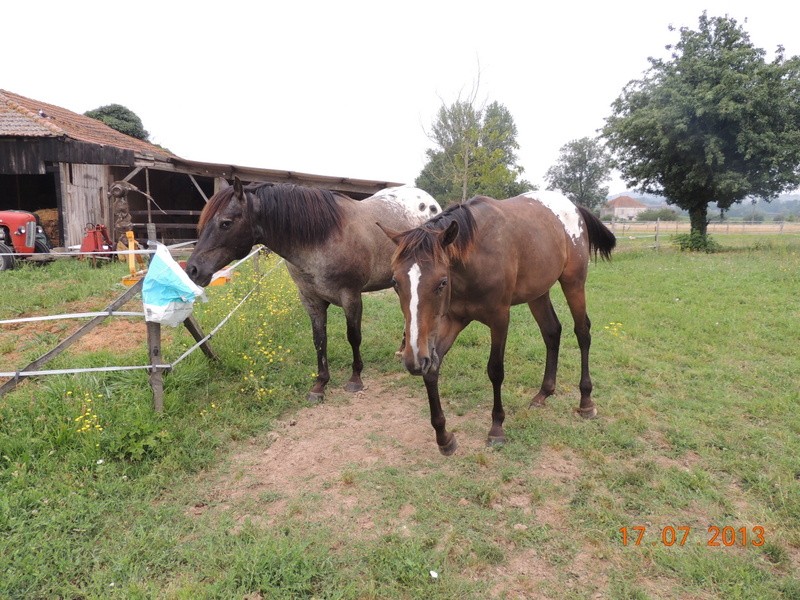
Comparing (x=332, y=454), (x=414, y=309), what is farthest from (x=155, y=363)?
(x=414, y=309)

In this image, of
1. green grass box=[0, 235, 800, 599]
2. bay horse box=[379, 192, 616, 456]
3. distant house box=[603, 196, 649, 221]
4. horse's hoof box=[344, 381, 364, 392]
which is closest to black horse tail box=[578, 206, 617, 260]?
bay horse box=[379, 192, 616, 456]

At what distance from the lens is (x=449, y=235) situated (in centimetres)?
284

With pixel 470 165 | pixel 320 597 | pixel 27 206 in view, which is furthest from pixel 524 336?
pixel 470 165

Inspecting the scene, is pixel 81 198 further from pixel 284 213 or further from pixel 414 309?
pixel 414 309

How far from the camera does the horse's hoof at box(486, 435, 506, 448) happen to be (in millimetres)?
3508

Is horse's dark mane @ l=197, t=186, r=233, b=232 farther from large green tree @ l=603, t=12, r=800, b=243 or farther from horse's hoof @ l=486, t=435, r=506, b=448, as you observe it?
large green tree @ l=603, t=12, r=800, b=243

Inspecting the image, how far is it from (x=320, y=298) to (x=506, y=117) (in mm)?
47479

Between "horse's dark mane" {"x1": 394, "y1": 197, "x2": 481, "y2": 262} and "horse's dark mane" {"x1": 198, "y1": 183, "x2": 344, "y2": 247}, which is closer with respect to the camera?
"horse's dark mane" {"x1": 394, "y1": 197, "x2": 481, "y2": 262}

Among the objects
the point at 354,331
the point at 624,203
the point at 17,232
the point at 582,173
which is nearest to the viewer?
the point at 354,331

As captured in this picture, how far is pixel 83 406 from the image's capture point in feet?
11.1
